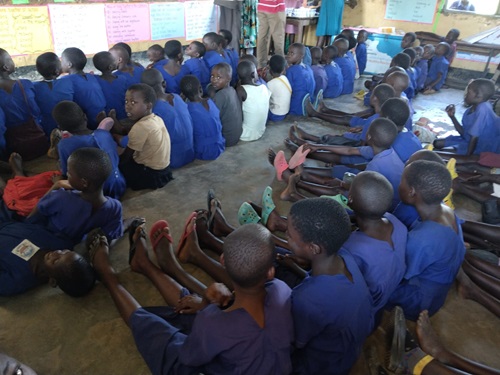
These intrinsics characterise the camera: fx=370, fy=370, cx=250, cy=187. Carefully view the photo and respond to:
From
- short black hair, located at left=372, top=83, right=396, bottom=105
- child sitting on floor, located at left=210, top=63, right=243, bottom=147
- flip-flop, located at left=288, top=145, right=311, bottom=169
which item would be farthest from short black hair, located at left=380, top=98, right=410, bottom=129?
child sitting on floor, located at left=210, top=63, right=243, bottom=147

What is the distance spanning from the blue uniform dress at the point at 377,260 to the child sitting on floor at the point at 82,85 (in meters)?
2.91

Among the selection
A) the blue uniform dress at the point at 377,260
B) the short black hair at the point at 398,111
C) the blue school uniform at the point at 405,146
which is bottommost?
the blue uniform dress at the point at 377,260

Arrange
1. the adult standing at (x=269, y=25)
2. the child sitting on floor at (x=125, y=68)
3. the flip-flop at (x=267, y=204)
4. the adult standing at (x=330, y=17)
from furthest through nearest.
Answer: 1. the adult standing at (x=330, y=17)
2. the adult standing at (x=269, y=25)
3. the child sitting on floor at (x=125, y=68)
4. the flip-flop at (x=267, y=204)

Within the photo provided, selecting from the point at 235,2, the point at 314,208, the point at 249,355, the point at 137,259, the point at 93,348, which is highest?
the point at 235,2

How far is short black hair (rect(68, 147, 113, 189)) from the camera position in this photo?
2092 mm

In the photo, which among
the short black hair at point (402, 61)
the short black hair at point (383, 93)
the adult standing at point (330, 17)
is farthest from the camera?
the adult standing at point (330, 17)

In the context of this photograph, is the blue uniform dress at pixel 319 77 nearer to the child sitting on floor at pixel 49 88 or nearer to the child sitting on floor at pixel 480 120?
the child sitting on floor at pixel 480 120

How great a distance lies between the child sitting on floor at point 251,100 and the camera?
3.95 m

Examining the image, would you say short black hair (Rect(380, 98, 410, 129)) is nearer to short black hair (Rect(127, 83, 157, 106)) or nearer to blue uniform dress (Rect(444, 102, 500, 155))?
blue uniform dress (Rect(444, 102, 500, 155))

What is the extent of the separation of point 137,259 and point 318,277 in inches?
45.2

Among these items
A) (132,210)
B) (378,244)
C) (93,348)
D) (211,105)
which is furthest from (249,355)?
(211,105)

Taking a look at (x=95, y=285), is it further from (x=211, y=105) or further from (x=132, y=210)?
(x=211, y=105)

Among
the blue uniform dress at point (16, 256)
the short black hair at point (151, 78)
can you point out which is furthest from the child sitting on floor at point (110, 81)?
the blue uniform dress at point (16, 256)

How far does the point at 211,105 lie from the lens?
11.5 ft
